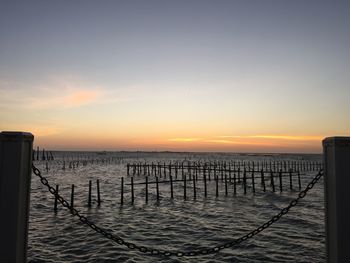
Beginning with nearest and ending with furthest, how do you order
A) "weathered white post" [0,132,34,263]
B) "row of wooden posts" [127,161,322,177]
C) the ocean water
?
"weathered white post" [0,132,34,263] < the ocean water < "row of wooden posts" [127,161,322,177]

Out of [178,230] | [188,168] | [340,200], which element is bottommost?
[178,230]

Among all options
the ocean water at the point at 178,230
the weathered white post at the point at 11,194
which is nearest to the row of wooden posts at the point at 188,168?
the ocean water at the point at 178,230

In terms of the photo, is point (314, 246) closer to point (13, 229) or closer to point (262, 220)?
point (262, 220)

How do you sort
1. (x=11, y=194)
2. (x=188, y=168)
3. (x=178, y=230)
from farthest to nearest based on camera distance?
(x=188, y=168), (x=178, y=230), (x=11, y=194)

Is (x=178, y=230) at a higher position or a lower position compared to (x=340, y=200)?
lower

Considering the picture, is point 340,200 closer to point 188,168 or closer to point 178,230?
point 178,230

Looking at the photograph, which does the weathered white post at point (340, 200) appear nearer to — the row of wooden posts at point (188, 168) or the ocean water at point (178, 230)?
the ocean water at point (178, 230)

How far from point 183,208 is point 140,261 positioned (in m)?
13.0

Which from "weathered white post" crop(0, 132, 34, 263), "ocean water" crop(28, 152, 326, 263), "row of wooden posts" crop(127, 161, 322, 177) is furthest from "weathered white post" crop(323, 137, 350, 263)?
"row of wooden posts" crop(127, 161, 322, 177)

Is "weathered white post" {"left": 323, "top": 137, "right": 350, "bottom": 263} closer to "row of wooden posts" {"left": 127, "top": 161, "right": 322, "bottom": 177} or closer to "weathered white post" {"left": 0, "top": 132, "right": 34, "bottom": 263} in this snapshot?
"weathered white post" {"left": 0, "top": 132, "right": 34, "bottom": 263}

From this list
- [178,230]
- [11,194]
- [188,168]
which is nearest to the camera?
[11,194]

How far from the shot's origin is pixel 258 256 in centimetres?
1271

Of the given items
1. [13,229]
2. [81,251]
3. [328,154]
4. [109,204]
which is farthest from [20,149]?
[109,204]

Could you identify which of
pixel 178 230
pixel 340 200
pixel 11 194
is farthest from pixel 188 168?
pixel 11 194
